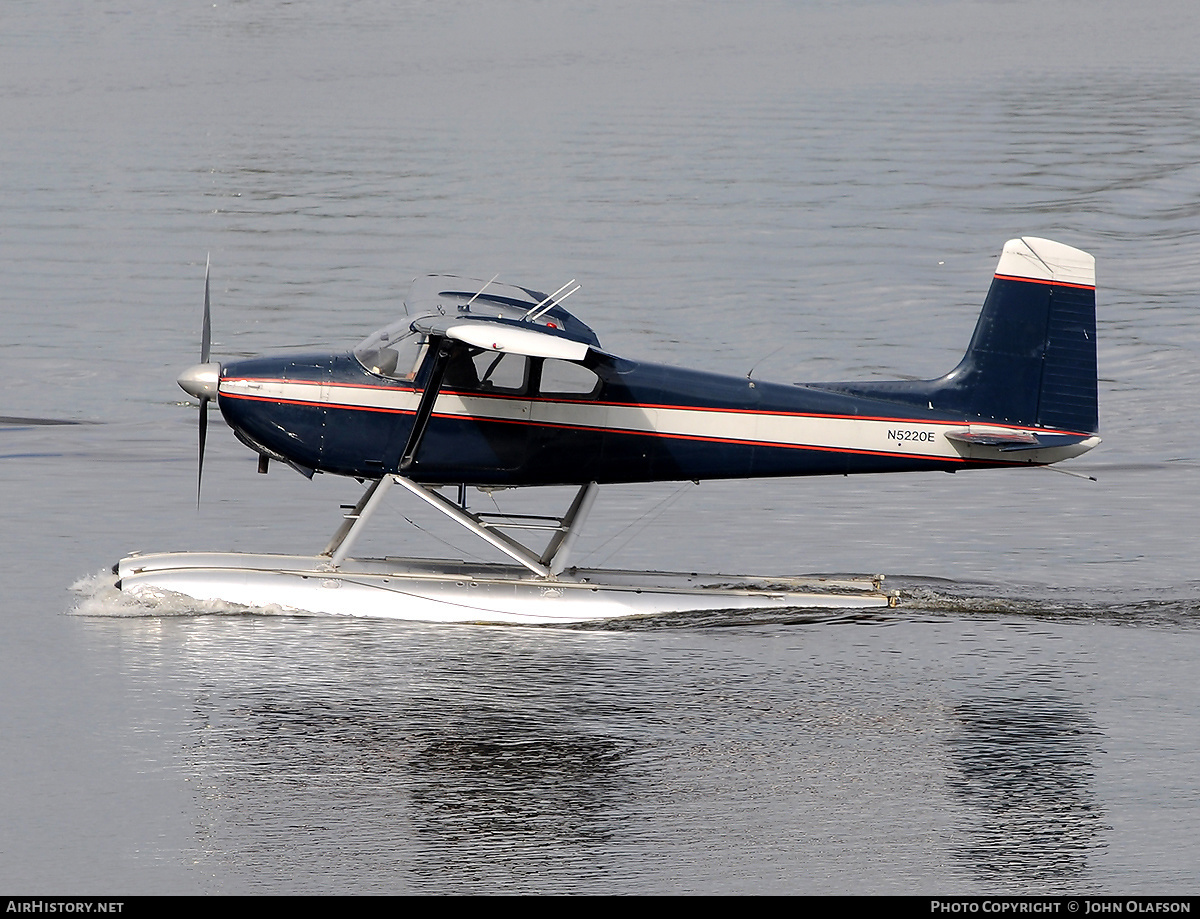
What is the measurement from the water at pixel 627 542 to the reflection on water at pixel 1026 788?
3 centimetres

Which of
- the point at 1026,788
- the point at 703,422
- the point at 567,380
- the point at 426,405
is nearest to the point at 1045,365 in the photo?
the point at 703,422

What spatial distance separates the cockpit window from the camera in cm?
1285

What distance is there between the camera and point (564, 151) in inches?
1510

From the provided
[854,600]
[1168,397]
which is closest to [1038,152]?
[1168,397]

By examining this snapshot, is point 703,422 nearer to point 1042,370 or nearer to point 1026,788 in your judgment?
point 1042,370

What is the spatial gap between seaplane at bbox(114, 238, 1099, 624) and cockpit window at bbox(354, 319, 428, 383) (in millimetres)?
14

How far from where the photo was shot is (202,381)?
504 inches

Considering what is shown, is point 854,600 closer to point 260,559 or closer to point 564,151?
point 260,559

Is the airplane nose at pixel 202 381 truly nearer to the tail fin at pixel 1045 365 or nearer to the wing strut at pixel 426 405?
the wing strut at pixel 426 405

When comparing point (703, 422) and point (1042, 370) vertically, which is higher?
point (1042, 370)

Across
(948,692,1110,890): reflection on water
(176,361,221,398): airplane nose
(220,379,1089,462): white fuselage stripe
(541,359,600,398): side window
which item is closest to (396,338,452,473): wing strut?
(220,379,1089,462): white fuselage stripe

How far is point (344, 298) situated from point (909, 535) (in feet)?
42.9

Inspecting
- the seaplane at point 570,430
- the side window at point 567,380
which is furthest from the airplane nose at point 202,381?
the side window at point 567,380

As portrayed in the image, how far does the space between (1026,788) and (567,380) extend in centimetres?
507
